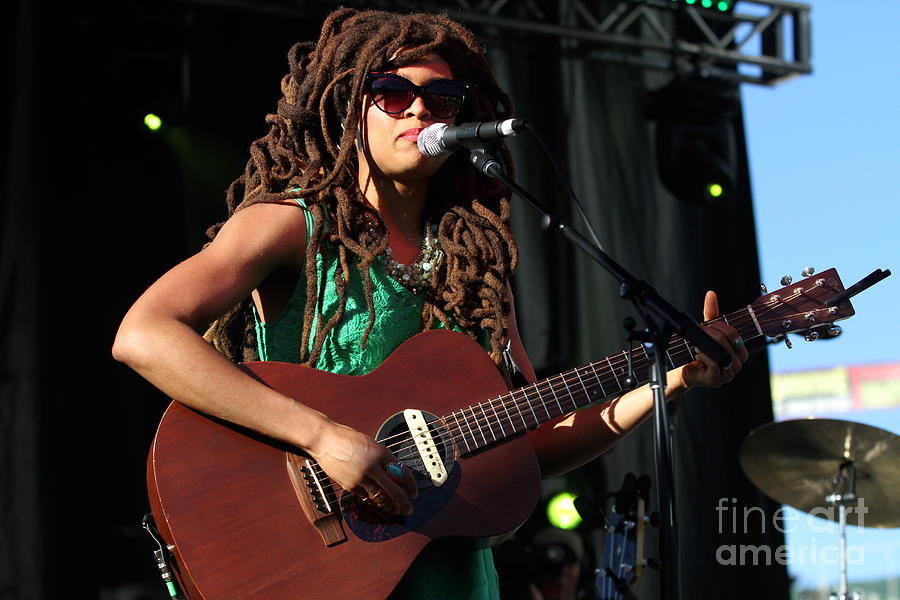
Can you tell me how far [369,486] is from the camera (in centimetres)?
247

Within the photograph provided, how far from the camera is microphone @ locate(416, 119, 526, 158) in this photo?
250 centimetres

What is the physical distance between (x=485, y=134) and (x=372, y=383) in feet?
2.24

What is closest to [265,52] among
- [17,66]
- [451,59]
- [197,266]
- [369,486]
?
[17,66]

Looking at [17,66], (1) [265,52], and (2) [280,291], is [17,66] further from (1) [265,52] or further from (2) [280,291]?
(2) [280,291]

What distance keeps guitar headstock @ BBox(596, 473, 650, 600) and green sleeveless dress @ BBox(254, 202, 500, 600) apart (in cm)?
37

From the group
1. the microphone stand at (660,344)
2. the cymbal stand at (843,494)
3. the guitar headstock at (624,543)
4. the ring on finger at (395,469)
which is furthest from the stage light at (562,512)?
the microphone stand at (660,344)

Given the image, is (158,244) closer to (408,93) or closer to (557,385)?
(408,93)

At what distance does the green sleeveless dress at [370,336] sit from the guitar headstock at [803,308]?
36.6 inches

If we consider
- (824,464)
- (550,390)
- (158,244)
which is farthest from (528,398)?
(158,244)

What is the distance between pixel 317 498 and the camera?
2.52 meters

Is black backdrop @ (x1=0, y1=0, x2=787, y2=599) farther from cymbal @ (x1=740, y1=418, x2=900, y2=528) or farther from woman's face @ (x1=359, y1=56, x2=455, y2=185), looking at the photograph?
woman's face @ (x1=359, y1=56, x2=455, y2=185)

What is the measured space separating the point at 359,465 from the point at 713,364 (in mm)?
915

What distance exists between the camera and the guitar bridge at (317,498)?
251 cm

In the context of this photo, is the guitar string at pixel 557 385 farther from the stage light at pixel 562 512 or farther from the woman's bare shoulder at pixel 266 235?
the stage light at pixel 562 512
